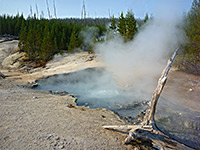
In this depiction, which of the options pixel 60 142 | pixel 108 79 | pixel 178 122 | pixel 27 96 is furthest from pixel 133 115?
pixel 108 79

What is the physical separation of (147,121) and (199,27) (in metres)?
7.93

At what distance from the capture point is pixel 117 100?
739cm

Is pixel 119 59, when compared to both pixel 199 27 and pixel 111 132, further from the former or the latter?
pixel 111 132

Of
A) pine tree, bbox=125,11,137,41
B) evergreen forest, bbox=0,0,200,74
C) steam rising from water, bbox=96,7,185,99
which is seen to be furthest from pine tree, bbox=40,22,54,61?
steam rising from water, bbox=96,7,185,99

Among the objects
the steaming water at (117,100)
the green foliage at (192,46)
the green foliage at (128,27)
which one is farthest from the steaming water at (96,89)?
the green foliage at (128,27)

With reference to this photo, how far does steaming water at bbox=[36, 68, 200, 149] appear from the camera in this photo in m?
4.75

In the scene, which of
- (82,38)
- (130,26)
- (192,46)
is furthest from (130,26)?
(82,38)

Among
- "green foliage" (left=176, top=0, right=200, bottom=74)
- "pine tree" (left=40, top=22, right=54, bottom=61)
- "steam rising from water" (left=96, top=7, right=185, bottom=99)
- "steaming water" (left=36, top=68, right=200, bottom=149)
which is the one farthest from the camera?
"pine tree" (left=40, top=22, right=54, bottom=61)

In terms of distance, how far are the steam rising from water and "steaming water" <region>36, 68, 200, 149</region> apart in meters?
0.87

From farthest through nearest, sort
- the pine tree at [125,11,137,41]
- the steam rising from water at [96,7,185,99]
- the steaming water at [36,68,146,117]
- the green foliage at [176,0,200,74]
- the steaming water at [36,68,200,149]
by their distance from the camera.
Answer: the pine tree at [125,11,137,41] < the green foliage at [176,0,200,74] < the steam rising from water at [96,7,185,99] < the steaming water at [36,68,146,117] < the steaming water at [36,68,200,149]

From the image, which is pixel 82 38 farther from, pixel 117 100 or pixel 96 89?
pixel 117 100

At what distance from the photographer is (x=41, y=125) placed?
4258mm

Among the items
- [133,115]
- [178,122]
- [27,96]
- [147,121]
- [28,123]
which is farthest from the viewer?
[27,96]

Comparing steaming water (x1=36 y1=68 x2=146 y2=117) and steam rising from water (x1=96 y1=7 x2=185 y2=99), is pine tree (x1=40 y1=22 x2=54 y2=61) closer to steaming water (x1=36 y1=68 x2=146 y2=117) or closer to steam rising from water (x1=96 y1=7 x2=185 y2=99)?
steam rising from water (x1=96 y1=7 x2=185 y2=99)
